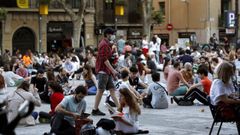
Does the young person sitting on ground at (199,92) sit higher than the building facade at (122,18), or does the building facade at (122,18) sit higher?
the building facade at (122,18)

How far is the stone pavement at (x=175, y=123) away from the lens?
12.1 meters

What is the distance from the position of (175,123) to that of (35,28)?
37381mm

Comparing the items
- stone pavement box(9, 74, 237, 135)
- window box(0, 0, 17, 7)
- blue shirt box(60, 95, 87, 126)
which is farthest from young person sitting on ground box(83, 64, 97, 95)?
window box(0, 0, 17, 7)

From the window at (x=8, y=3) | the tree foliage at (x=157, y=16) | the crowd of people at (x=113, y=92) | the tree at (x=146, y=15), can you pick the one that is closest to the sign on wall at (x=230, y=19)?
the tree at (x=146, y=15)

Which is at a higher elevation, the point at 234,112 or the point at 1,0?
the point at 1,0

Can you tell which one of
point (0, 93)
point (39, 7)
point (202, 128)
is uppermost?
point (39, 7)

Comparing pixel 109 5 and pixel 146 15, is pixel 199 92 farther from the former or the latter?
pixel 109 5

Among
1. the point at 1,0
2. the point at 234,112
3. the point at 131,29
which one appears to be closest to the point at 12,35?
the point at 1,0

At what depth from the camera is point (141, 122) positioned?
13492 mm

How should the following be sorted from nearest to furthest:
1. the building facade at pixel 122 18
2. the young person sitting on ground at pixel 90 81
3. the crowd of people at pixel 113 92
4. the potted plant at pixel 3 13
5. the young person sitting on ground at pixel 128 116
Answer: the crowd of people at pixel 113 92, the young person sitting on ground at pixel 128 116, the young person sitting on ground at pixel 90 81, the potted plant at pixel 3 13, the building facade at pixel 122 18

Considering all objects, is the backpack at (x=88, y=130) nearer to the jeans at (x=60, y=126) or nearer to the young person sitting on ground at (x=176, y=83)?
the jeans at (x=60, y=126)

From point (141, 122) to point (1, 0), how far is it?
36.4 metres

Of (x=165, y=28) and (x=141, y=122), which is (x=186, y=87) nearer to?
(x=141, y=122)

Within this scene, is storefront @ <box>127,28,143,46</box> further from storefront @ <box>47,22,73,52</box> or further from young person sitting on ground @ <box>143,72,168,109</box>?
young person sitting on ground @ <box>143,72,168,109</box>
